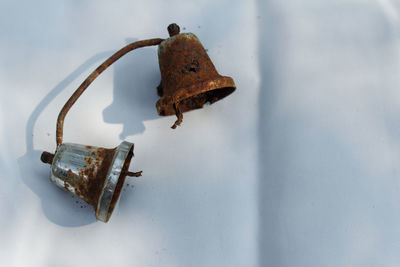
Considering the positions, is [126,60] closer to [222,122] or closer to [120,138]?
[120,138]

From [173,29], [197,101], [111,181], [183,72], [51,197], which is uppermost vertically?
[173,29]

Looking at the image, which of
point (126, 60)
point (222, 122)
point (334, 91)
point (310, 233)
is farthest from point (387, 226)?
point (126, 60)

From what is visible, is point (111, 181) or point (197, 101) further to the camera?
point (197, 101)

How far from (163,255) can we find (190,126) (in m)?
0.60

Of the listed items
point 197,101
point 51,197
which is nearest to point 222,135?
point 197,101

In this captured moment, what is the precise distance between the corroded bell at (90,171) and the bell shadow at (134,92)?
0.27m

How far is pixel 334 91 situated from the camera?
1.68 m

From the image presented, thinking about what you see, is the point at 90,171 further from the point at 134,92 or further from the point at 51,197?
the point at 134,92

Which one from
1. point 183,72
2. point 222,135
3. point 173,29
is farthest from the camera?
point 222,135

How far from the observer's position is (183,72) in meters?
1.40

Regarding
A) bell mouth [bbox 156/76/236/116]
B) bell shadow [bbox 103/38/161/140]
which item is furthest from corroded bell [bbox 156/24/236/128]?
bell shadow [bbox 103/38/161/140]

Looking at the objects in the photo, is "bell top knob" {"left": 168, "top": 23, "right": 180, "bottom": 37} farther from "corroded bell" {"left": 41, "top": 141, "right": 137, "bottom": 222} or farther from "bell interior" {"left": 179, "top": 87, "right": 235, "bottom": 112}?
"corroded bell" {"left": 41, "top": 141, "right": 137, "bottom": 222}

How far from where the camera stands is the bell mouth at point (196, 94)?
1.32 meters

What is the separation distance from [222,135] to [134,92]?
487mm
